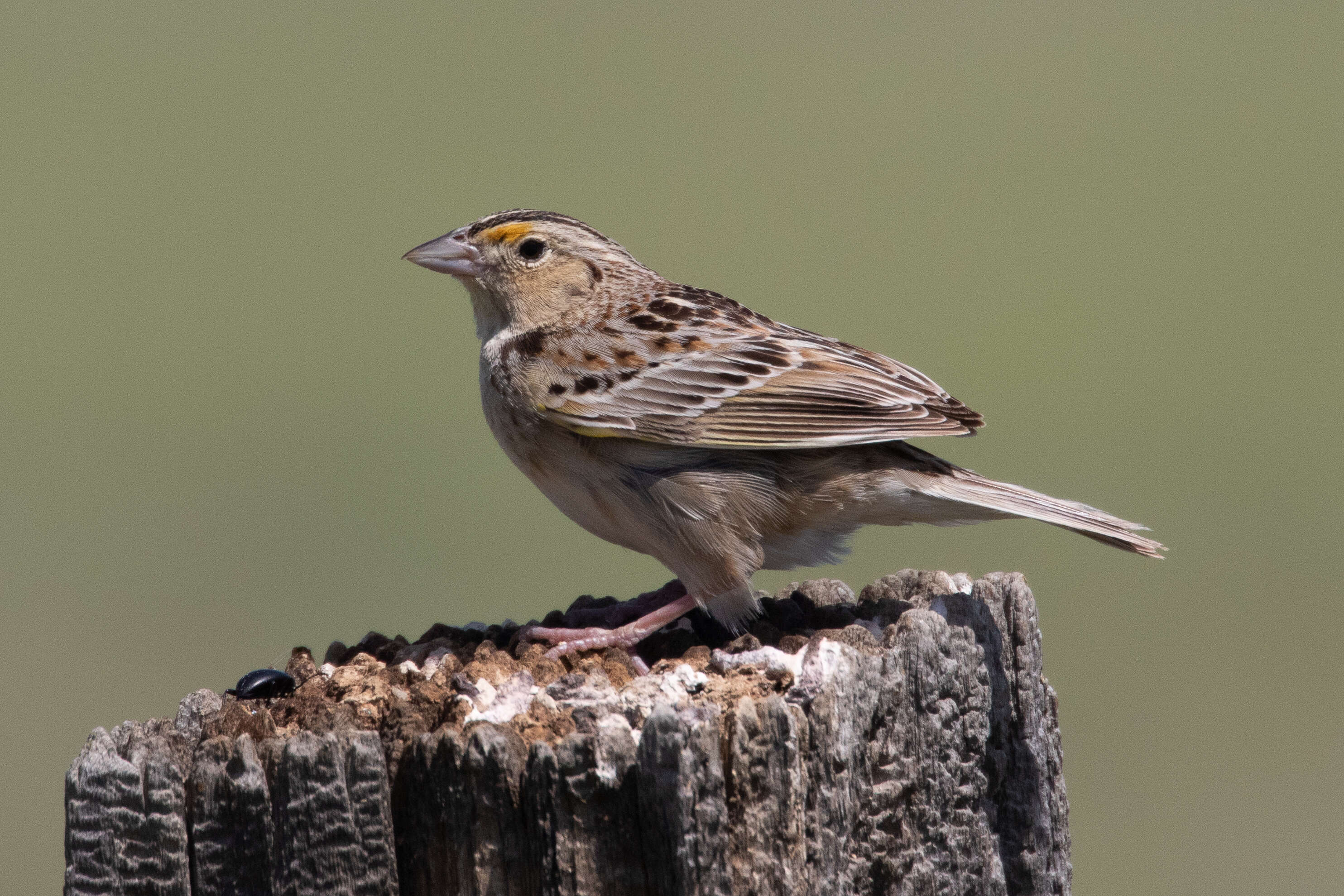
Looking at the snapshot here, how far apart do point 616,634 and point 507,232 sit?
213cm

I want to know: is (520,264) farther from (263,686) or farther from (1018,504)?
(263,686)

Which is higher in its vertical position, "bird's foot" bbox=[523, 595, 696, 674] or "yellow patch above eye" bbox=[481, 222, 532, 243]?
"yellow patch above eye" bbox=[481, 222, 532, 243]

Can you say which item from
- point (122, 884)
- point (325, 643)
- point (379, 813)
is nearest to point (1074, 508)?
point (379, 813)

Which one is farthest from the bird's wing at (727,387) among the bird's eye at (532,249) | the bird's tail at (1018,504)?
the bird's eye at (532,249)

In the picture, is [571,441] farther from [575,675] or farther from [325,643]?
[325,643]

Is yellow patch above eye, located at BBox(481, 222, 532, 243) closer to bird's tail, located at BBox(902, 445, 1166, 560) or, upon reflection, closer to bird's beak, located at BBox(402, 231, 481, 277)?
bird's beak, located at BBox(402, 231, 481, 277)

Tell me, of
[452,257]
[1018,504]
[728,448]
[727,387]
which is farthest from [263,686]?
[1018,504]

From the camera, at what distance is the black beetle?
12.8 ft

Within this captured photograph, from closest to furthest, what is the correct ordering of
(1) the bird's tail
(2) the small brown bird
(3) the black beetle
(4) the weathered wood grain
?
(4) the weathered wood grain < (3) the black beetle < (1) the bird's tail < (2) the small brown bird

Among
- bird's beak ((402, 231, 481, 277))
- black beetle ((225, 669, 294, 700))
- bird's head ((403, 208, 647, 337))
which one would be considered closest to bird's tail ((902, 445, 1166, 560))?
bird's head ((403, 208, 647, 337))

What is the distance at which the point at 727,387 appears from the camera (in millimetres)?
5180

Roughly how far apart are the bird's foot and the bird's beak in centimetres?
182

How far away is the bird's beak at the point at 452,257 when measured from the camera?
19.5 ft

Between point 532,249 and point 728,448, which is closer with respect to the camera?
point 728,448
